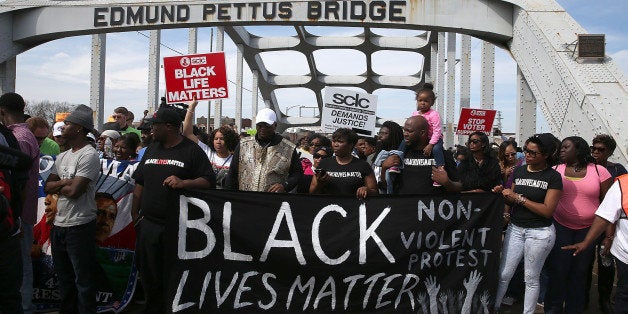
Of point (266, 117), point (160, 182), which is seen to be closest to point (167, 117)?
point (160, 182)

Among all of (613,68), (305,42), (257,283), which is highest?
(305,42)

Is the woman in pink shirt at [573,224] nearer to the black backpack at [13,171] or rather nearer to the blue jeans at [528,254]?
the blue jeans at [528,254]

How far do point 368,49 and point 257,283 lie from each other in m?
37.5

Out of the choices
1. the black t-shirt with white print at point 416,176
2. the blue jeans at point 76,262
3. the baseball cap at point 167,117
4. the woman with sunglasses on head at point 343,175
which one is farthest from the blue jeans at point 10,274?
the black t-shirt with white print at point 416,176

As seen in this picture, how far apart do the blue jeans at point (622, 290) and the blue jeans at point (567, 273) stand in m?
0.71

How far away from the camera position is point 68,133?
4590 mm

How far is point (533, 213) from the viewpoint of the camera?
469cm

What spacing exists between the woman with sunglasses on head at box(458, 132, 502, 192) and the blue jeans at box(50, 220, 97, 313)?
3.88 m

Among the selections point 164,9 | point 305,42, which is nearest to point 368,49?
point 305,42

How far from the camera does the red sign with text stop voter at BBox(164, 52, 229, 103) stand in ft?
24.4

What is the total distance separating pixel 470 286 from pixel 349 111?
157 inches

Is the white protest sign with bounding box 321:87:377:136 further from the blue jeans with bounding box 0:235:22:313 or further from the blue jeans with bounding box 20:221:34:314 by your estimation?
the blue jeans with bounding box 0:235:22:313

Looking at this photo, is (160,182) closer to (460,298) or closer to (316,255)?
(316,255)

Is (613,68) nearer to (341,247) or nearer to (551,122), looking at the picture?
(551,122)
